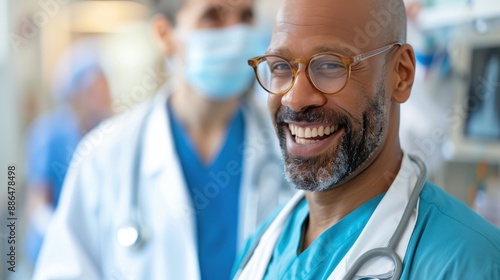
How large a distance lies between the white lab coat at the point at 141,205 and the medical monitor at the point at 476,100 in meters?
0.56

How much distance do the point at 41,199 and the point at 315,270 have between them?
5.17ft

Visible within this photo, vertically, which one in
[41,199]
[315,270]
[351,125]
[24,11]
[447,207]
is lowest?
[41,199]

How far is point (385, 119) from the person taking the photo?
0.85m

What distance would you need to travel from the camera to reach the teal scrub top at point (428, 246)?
695mm

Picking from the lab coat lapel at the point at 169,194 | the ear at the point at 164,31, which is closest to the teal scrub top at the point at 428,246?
the lab coat lapel at the point at 169,194

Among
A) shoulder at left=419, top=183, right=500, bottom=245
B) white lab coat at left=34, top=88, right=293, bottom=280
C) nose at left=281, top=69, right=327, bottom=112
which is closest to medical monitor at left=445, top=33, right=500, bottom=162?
white lab coat at left=34, top=88, right=293, bottom=280

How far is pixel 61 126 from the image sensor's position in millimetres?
2229

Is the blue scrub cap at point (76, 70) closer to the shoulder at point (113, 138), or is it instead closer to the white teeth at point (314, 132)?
the shoulder at point (113, 138)

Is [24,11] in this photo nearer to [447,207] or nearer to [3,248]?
[3,248]

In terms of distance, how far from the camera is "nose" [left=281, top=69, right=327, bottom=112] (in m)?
0.81

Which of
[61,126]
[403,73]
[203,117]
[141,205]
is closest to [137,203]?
[141,205]

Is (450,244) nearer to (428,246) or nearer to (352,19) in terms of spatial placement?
(428,246)

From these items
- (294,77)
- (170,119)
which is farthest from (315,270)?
(170,119)

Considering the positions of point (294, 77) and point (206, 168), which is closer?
point (294, 77)
